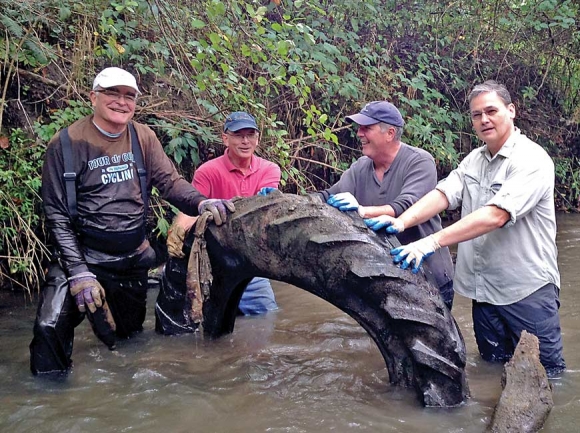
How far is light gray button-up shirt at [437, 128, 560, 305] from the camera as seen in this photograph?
3246mm

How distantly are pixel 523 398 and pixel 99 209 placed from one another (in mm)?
2803

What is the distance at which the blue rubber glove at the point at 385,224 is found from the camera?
3127 mm

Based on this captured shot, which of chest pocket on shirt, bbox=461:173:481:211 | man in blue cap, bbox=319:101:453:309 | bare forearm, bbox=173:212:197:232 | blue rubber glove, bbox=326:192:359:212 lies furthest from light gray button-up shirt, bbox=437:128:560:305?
bare forearm, bbox=173:212:197:232

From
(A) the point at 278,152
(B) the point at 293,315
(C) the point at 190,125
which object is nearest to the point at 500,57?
(A) the point at 278,152

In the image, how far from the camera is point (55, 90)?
5.88 m

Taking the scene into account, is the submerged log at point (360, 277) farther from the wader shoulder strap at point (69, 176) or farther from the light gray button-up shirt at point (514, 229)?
the wader shoulder strap at point (69, 176)

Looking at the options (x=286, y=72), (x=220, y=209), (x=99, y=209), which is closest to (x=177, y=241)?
(x=220, y=209)

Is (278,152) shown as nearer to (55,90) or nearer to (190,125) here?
(190,125)

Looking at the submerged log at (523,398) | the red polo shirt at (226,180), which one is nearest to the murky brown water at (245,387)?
the submerged log at (523,398)

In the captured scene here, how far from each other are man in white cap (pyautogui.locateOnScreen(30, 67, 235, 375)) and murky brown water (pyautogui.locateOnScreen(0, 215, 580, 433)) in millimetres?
299

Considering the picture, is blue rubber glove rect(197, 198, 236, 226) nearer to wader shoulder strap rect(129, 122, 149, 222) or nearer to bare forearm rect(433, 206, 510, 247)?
wader shoulder strap rect(129, 122, 149, 222)

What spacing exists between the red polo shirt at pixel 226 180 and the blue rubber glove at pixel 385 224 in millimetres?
1839

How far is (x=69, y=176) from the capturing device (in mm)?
3730

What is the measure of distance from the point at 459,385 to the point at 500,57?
27.7 feet
